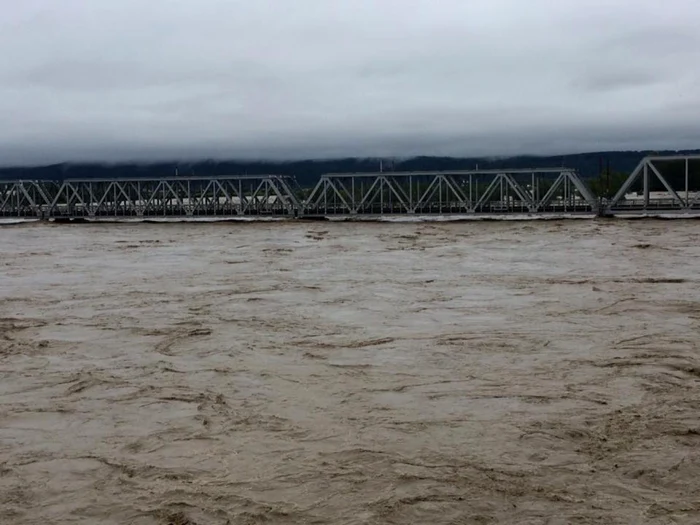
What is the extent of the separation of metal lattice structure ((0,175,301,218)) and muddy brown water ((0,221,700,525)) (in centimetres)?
11258

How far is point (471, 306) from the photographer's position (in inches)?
1135

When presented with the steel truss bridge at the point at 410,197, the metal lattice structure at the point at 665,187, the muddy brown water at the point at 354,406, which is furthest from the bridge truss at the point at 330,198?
the muddy brown water at the point at 354,406

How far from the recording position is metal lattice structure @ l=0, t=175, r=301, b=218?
481 feet

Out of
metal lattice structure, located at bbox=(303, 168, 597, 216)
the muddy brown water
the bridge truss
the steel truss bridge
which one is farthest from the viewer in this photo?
the bridge truss

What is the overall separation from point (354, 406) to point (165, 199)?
483 ft

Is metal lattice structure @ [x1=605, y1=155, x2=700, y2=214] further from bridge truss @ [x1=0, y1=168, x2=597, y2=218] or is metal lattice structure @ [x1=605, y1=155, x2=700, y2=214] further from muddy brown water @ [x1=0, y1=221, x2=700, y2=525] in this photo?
muddy brown water @ [x1=0, y1=221, x2=700, y2=525]

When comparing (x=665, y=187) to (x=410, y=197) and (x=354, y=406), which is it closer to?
(x=410, y=197)

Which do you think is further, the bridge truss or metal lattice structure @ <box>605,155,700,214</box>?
the bridge truss

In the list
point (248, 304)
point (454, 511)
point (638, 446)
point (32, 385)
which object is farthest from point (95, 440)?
point (248, 304)

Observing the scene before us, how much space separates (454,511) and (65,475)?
5.58 m

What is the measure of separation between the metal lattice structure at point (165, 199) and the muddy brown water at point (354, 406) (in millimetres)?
112575

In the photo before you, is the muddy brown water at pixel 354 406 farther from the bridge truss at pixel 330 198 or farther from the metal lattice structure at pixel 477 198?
the bridge truss at pixel 330 198

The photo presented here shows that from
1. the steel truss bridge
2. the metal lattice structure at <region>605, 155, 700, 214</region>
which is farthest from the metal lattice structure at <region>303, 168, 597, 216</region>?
the metal lattice structure at <region>605, 155, 700, 214</region>

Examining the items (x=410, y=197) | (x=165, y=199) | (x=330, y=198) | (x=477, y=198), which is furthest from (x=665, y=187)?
(x=165, y=199)
